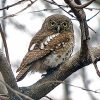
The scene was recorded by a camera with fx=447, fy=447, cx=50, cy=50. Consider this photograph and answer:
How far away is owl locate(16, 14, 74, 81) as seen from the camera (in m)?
4.89

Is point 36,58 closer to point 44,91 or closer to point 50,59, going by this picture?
point 50,59

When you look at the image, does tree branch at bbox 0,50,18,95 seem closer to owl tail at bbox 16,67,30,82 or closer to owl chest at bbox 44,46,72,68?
owl tail at bbox 16,67,30,82

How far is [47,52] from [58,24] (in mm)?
935

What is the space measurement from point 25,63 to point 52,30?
1002mm

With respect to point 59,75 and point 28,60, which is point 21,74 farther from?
point 59,75

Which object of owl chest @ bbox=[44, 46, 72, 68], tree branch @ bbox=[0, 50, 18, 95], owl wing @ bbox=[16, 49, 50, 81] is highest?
tree branch @ bbox=[0, 50, 18, 95]

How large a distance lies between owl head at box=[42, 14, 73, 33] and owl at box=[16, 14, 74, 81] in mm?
95

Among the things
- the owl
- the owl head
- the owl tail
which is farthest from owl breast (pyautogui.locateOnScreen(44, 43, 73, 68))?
the owl head

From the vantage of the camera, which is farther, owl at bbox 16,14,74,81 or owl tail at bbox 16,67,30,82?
owl at bbox 16,14,74,81

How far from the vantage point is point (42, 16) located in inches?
312

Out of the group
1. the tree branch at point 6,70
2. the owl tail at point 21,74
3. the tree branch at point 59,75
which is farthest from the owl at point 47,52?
the tree branch at point 6,70

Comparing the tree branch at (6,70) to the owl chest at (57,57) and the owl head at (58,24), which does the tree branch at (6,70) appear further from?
the owl head at (58,24)

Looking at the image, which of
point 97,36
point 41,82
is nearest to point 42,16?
point 97,36

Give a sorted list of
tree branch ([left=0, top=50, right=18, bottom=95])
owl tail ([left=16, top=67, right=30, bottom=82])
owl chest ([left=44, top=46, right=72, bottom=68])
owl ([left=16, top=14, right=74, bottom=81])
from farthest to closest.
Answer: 1. owl chest ([left=44, top=46, right=72, bottom=68])
2. owl ([left=16, top=14, right=74, bottom=81])
3. owl tail ([left=16, top=67, right=30, bottom=82])
4. tree branch ([left=0, top=50, right=18, bottom=95])
